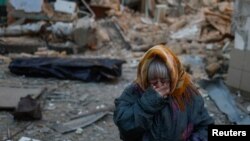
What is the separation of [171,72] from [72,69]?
4.90 meters

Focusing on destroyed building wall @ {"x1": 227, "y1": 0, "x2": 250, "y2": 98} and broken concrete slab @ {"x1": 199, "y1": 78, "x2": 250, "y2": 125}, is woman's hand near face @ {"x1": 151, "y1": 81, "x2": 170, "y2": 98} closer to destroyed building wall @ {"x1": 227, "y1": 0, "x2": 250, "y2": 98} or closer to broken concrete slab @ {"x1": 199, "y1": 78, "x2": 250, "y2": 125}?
broken concrete slab @ {"x1": 199, "y1": 78, "x2": 250, "y2": 125}

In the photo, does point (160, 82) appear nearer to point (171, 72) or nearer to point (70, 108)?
point (171, 72)

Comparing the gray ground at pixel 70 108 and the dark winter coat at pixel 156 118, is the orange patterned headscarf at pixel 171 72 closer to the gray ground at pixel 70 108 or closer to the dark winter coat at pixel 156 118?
the dark winter coat at pixel 156 118

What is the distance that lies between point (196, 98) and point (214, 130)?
273 millimetres

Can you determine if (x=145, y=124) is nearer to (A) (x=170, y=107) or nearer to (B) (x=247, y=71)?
(A) (x=170, y=107)

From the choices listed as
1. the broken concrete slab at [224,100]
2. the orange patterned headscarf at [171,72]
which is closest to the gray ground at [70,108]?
the broken concrete slab at [224,100]

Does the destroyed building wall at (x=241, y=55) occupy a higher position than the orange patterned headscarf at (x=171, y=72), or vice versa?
the orange patterned headscarf at (x=171, y=72)

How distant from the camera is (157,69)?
2.63 metres

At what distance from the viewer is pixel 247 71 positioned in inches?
255

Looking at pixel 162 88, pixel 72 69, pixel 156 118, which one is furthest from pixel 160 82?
pixel 72 69

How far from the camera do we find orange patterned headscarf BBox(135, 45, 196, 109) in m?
2.62

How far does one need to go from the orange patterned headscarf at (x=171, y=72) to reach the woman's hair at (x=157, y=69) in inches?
0.8

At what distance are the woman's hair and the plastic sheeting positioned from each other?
4573 millimetres

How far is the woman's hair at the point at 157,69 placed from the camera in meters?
2.62
